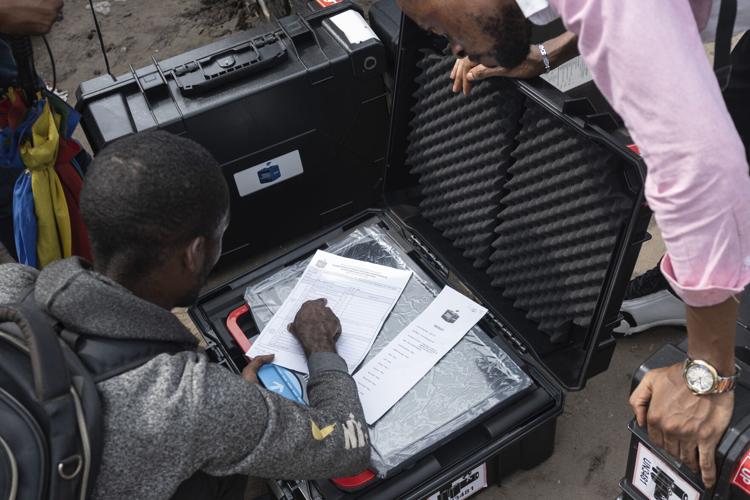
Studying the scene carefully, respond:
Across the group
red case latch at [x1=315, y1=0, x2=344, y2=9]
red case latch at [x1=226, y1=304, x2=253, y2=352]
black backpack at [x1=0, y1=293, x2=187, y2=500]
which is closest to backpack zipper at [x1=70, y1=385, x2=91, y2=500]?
Answer: black backpack at [x1=0, y1=293, x2=187, y2=500]

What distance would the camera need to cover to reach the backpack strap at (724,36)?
141cm

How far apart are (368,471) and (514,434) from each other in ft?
1.19

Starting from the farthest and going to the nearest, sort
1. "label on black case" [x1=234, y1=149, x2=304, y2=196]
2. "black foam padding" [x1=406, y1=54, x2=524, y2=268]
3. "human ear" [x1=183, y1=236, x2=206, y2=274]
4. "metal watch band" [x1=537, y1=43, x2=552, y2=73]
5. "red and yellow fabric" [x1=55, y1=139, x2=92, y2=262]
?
"label on black case" [x1=234, y1=149, x2=304, y2=196] → "red and yellow fabric" [x1=55, y1=139, x2=92, y2=262] → "black foam padding" [x1=406, y1=54, x2=524, y2=268] → "metal watch band" [x1=537, y1=43, x2=552, y2=73] → "human ear" [x1=183, y1=236, x2=206, y2=274]

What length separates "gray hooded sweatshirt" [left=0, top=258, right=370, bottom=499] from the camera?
1.21 m

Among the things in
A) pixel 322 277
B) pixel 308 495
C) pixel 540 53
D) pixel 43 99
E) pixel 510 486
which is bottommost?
pixel 510 486

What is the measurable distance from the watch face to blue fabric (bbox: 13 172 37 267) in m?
1.83

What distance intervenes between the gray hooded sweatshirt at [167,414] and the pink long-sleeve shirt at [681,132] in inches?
29.8

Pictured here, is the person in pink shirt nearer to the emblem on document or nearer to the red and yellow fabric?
the emblem on document

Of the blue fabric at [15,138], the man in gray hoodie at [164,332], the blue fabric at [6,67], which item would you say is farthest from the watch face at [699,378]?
the blue fabric at [6,67]

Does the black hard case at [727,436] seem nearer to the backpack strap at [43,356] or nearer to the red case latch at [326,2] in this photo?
the backpack strap at [43,356]

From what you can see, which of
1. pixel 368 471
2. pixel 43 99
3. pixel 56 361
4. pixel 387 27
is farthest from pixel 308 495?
pixel 387 27

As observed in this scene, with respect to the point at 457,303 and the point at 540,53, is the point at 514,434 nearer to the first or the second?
the point at 457,303

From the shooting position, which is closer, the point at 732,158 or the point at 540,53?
the point at 732,158

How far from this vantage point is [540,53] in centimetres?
163
